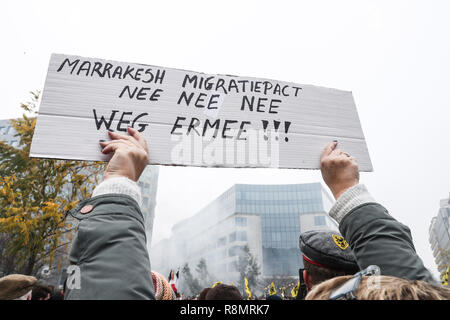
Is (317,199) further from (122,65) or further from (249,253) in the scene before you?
(122,65)

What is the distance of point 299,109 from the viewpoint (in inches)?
85.7

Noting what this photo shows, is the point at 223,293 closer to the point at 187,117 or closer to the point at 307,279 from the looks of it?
the point at 307,279

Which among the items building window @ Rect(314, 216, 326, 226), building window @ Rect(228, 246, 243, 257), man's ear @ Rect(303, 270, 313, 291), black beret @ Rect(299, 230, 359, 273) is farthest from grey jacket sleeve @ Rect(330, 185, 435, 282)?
building window @ Rect(314, 216, 326, 226)

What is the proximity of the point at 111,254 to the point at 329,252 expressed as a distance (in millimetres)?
1292

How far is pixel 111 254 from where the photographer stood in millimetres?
815

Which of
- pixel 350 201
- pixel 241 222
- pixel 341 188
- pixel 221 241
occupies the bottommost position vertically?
pixel 350 201

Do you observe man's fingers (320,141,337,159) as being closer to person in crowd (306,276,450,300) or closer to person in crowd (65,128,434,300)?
person in crowd (65,128,434,300)

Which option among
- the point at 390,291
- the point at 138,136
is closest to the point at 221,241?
the point at 138,136

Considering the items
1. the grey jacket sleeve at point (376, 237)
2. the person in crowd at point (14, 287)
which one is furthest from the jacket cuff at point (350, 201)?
the person in crowd at point (14, 287)

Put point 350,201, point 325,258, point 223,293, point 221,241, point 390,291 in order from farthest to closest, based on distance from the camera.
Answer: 1. point 221,241
2. point 223,293
3. point 325,258
4. point 350,201
5. point 390,291

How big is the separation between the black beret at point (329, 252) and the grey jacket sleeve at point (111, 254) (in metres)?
1.17

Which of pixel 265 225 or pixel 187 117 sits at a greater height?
pixel 265 225
